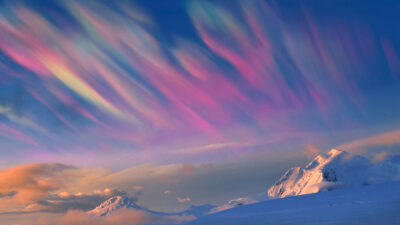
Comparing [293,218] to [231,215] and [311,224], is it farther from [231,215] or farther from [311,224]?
[231,215]

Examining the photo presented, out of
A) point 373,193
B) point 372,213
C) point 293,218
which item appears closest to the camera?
point 372,213

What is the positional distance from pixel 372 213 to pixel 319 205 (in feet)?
15.6

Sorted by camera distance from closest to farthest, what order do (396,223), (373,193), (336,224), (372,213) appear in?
(396,223) < (336,224) < (372,213) < (373,193)

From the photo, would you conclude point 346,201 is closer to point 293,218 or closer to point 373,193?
point 373,193

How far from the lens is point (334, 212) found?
1956 cm

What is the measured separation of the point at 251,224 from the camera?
18.8 metres

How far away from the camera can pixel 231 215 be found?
73.9ft

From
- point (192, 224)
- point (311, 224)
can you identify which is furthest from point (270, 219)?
point (192, 224)

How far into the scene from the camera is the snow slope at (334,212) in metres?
17.2

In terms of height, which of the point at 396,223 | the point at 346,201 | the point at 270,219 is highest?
the point at 346,201

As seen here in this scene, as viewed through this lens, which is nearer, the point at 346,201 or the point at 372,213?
the point at 372,213

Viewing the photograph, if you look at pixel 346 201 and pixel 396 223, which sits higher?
pixel 346 201

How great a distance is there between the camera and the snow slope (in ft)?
56.5

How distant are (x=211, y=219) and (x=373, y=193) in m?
12.4
